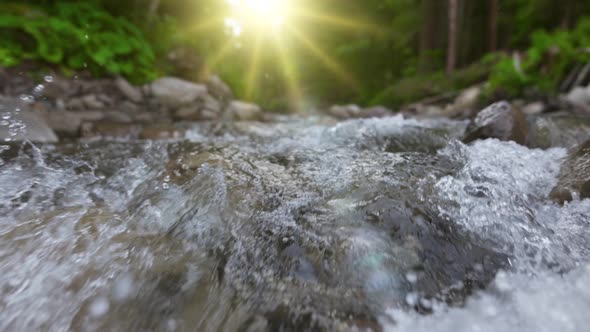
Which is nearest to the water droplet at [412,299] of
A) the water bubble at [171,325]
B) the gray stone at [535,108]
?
the water bubble at [171,325]

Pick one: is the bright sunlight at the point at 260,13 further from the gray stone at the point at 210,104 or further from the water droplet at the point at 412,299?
the water droplet at the point at 412,299

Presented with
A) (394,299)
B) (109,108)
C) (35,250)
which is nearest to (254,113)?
(109,108)

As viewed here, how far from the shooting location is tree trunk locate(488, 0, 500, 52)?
9.38m

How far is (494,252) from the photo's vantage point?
52.3 inches

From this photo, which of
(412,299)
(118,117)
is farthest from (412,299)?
(118,117)

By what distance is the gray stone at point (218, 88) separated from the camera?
23.0 feet

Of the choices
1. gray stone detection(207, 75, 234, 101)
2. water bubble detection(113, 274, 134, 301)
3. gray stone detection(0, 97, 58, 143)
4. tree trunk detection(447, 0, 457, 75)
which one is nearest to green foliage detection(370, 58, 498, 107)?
tree trunk detection(447, 0, 457, 75)

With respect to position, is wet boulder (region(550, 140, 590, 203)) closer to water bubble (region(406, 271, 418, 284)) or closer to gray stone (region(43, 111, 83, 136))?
water bubble (region(406, 271, 418, 284))

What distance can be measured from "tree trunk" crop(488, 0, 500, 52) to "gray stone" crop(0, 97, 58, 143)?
40.9ft

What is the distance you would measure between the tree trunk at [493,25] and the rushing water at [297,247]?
32.0 ft

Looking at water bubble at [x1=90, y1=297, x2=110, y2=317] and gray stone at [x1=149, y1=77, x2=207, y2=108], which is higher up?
gray stone at [x1=149, y1=77, x2=207, y2=108]

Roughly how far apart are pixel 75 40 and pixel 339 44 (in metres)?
13.6

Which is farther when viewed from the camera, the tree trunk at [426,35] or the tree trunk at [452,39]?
the tree trunk at [426,35]

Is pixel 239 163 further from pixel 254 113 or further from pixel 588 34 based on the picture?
pixel 588 34
